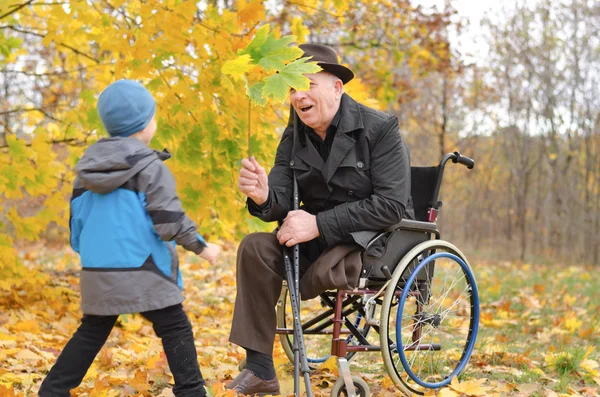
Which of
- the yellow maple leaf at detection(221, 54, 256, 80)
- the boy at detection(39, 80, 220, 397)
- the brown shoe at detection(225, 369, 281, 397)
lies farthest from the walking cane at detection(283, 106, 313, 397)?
the yellow maple leaf at detection(221, 54, 256, 80)

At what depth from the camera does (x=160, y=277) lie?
7.07 feet

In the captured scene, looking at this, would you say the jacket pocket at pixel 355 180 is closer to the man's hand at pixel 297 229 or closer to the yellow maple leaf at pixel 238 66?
the man's hand at pixel 297 229

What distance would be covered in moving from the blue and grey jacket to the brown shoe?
548 millimetres

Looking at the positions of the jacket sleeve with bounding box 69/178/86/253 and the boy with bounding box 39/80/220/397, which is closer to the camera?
the boy with bounding box 39/80/220/397

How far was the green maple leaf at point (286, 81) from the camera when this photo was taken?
2.09 metres

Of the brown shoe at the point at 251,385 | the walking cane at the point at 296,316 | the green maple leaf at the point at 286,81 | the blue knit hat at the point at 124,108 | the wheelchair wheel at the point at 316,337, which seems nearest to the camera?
the green maple leaf at the point at 286,81

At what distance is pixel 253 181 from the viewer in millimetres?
2623

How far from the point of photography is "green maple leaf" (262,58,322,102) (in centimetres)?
209

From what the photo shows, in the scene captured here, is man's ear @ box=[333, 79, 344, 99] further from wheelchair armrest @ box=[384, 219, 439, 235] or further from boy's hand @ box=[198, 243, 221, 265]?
boy's hand @ box=[198, 243, 221, 265]

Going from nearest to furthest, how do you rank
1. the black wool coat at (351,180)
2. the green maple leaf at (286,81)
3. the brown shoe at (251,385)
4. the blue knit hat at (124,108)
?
the green maple leaf at (286,81) < the blue knit hat at (124,108) < the brown shoe at (251,385) < the black wool coat at (351,180)

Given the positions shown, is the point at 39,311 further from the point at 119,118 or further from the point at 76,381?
the point at 119,118

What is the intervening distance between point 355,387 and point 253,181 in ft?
2.91

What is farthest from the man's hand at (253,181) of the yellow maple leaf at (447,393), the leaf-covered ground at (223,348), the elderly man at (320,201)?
the yellow maple leaf at (447,393)

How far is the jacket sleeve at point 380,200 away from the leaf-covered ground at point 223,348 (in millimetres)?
721
